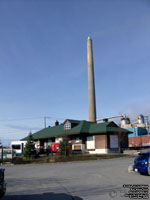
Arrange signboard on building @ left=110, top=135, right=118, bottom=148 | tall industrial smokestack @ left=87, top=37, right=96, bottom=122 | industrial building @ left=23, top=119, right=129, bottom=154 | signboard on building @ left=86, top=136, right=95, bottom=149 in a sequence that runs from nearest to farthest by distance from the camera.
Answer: industrial building @ left=23, top=119, right=129, bottom=154
signboard on building @ left=110, top=135, right=118, bottom=148
signboard on building @ left=86, top=136, right=95, bottom=149
tall industrial smokestack @ left=87, top=37, right=96, bottom=122

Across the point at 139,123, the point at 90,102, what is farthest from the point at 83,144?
the point at 139,123

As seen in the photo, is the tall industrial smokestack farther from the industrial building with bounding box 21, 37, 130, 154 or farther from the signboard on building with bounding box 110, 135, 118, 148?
the signboard on building with bounding box 110, 135, 118, 148

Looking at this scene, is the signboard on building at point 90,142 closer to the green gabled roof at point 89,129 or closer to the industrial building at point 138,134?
the green gabled roof at point 89,129

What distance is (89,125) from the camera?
46.7 meters

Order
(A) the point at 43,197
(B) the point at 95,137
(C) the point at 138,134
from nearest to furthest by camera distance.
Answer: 1. (A) the point at 43,197
2. (B) the point at 95,137
3. (C) the point at 138,134

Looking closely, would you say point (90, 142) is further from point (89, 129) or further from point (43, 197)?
point (43, 197)

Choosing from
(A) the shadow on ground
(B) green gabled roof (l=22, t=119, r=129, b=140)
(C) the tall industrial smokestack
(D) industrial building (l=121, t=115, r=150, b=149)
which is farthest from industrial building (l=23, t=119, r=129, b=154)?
(A) the shadow on ground

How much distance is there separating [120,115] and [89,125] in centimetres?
3995

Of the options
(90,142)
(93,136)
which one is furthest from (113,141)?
(90,142)

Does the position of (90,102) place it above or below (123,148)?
above

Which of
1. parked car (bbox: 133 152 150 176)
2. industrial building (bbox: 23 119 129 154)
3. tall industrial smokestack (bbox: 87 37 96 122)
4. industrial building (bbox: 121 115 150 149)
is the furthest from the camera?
tall industrial smokestack (bbox: 87 37 96 122)

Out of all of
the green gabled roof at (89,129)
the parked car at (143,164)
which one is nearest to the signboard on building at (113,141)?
the green gabled roof at (89,129)

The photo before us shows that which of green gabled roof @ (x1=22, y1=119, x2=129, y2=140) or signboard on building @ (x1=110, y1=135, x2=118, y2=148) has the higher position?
green gabled roof @ (x1=22, y1=119, x2=129, y2=140)

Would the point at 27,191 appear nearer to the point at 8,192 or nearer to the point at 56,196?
the point at 8,192
